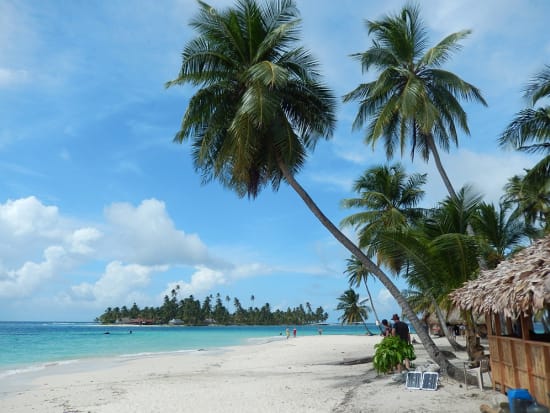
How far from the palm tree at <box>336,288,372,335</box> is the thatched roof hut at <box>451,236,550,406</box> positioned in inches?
1737

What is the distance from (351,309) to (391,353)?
42.6 m

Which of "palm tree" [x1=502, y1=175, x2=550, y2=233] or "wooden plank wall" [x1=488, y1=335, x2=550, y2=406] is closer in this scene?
"wooden plank wall" [x1=488, y1=335, x2=550, y2=406]

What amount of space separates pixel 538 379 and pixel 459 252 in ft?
14.5

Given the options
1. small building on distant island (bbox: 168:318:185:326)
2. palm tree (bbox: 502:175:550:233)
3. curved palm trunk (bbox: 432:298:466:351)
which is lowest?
curved palm trunk (bbox: 432:298:466:351)

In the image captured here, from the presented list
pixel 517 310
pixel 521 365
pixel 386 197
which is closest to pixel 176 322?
pixel 386 197

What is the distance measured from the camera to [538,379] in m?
6.64

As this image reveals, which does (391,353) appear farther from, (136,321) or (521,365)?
(136,321)

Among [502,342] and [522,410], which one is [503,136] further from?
[522,410]

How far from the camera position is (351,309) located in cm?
5256

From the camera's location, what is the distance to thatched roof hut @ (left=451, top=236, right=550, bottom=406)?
580 cm

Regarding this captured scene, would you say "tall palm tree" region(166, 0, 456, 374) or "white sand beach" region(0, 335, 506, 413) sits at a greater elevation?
"tall palm tree" region(166, 0, 456, 374)

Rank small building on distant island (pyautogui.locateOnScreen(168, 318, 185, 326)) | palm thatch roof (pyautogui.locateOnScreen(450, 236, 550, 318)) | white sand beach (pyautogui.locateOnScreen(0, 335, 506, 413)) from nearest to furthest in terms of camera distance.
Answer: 1. palm thatch roof (pyautogui.locateOnScreen(450, 236, 550, 318))
2. white sand beach (pyautogui.locateOnScreen(0, 335, 506, 413))
3. small building on distant island (pyautogui.locateOnScreen(168, 318, 185, 326))

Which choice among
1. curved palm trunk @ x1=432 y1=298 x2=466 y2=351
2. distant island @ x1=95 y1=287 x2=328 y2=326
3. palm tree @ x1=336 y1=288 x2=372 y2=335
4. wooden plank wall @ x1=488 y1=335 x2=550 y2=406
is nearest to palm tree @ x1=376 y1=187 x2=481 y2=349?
curved palm trunk @ x1=432 y1=298 x2=466 y2=351

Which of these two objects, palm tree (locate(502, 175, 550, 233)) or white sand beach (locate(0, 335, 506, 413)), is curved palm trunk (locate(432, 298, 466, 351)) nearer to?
white sand beach (locate(0, 335, 506, 413))
